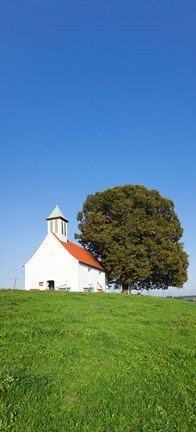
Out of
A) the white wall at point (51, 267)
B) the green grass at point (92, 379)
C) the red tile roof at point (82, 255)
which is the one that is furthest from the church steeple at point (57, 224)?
the green grass at point (92, 379)

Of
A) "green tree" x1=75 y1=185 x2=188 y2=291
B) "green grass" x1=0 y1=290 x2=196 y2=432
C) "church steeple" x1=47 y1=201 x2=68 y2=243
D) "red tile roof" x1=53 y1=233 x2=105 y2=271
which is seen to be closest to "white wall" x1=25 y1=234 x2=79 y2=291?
"red tile roof" x1=53 y1=233 x2=105 y2=271

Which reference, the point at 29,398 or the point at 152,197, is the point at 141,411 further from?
the point at 152,197

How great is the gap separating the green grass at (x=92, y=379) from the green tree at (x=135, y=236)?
106ft

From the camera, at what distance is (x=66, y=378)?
20.7 feet

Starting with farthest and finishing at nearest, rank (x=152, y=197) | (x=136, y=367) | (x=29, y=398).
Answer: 1. (x=152, y=197)
2. (x=136, y=367)
3. (x=29, y=398)

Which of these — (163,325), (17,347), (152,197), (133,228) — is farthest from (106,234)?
(17,347)

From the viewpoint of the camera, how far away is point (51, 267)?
41531 mm

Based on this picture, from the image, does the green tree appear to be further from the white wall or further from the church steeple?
the white wall

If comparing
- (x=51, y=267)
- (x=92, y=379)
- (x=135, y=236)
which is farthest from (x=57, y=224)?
(x=92, y=379)

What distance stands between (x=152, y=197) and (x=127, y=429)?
4291 cm

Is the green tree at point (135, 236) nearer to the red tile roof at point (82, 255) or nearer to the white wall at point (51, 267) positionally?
the red tile roof at point (82, 255)

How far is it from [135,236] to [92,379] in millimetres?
38242

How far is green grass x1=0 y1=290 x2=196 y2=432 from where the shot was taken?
489 centimetres

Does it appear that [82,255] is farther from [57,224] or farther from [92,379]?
[92,379]
